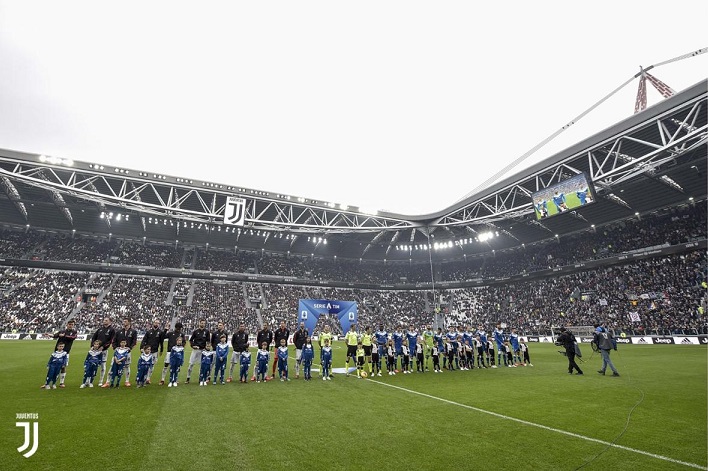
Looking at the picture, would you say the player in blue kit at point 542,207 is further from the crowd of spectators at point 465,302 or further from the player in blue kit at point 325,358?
the player in blue kit at point 325,358

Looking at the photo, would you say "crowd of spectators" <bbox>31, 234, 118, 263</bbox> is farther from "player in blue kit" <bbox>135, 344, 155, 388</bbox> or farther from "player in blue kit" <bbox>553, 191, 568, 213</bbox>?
"player in blue kit" <bbox>553, 191, 568, 213</bbox>

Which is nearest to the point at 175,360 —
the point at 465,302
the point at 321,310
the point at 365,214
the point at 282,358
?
the point at 282,358

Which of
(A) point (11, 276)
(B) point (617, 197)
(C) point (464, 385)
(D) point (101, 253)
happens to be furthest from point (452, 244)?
(A) point (11, 276)

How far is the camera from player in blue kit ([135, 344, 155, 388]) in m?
11.1

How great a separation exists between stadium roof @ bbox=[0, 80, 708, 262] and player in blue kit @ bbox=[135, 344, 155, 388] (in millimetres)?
21477

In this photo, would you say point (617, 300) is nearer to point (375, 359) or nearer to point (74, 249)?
Result: point (375, 359)

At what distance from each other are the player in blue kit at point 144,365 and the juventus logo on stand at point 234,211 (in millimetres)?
21456

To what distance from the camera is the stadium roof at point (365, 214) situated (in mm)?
24969

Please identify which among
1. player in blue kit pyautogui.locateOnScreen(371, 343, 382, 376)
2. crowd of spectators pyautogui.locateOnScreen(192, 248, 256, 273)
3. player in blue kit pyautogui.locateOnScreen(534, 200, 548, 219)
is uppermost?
player in blue kit pyautogui.locateOnScreen(534, 200, 548, 219)

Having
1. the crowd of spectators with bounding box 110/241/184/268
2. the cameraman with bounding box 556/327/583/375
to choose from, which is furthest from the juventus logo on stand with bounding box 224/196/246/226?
the cameraman with bounding box 556/327/583/375

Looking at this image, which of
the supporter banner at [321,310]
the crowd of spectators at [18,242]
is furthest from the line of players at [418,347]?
the crowd of spectators at [18,242]

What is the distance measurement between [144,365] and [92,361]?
1498 mm

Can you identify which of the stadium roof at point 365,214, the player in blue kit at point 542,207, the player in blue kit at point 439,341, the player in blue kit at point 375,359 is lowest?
the player in blue kit at point 375,359

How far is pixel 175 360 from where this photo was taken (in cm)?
1110
